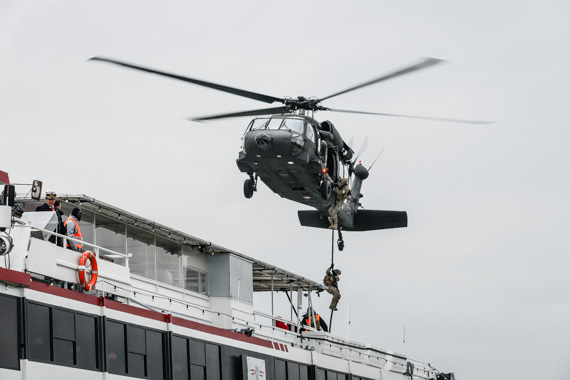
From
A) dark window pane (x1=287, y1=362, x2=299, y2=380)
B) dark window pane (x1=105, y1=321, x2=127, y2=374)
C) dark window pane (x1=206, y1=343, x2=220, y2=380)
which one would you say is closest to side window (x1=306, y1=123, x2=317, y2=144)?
dark window pane (x1=287, y1=362, x2=299, y2=380)

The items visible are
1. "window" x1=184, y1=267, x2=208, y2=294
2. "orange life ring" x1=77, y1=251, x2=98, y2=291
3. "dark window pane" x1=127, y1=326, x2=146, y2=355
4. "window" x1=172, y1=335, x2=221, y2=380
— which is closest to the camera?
"orange life ring" x1=77, y1=251, x2=98, y2=291

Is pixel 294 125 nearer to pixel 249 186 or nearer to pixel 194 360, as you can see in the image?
pixel 249 186

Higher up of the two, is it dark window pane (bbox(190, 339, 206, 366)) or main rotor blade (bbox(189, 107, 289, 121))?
main rotor blade (bbox(189, 107, 289, 121))

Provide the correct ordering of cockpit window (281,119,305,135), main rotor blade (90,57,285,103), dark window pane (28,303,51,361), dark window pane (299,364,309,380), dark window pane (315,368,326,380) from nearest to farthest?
dark window pane (28,303,51,361) → dark window pane (299,364,309,380) → main rotor blade (90,57,285,103) → dark window pane (315,368,326,380) → cockpit window (281,119,305,135)

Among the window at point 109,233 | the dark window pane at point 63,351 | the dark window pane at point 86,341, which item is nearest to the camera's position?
the dark window pane at point 63,351

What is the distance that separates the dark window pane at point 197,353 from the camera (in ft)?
90.9

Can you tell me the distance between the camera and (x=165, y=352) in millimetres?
26391

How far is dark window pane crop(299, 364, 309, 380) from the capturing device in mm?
34031

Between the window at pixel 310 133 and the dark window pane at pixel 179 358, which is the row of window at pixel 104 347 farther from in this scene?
the window at pixel 310 133

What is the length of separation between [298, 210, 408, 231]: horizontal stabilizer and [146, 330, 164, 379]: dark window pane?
70.6 feet

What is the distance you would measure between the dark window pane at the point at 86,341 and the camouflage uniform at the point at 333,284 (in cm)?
2114

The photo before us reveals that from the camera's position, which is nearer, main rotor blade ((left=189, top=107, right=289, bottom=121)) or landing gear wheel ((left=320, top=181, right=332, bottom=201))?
landing gear wheel ((left=320, top=181, right=332, bottom=201))

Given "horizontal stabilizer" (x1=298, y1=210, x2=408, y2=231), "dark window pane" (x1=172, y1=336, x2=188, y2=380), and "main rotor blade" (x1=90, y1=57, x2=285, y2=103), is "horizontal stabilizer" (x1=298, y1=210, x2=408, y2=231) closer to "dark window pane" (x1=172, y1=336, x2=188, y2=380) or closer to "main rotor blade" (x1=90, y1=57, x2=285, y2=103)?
"main rotor blade" (x1=90, y1=57, x2=285, y2=103)

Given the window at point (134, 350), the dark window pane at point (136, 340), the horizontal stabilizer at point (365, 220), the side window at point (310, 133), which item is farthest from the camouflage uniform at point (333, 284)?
the dark window pane at point (136, 340)
